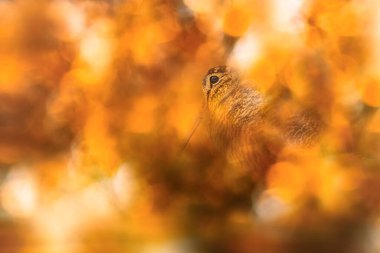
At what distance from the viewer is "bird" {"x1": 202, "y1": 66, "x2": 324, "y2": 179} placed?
110 centimetres

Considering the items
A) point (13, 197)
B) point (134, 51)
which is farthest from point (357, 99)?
A: point (13, 197)

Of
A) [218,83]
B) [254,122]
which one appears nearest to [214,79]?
[218,83]

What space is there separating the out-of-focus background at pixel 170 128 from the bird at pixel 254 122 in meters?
0.02

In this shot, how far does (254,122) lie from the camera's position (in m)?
1.11

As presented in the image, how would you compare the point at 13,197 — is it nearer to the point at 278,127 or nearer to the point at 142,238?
the point at 142,238

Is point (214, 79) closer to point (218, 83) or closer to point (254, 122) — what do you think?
point (218, 83)

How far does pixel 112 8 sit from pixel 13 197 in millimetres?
467

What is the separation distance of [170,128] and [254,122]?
7.7 inches

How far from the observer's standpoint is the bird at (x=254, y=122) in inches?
43.2

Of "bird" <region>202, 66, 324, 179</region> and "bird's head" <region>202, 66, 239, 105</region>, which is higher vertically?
"bird's head" <region>202, 66, 239, 105</region>

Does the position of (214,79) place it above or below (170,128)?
above

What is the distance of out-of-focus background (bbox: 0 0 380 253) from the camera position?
104cm

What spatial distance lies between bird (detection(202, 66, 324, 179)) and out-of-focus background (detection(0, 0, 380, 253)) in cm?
2

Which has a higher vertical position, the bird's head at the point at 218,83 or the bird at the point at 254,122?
the bird's head at the point at 218,83
